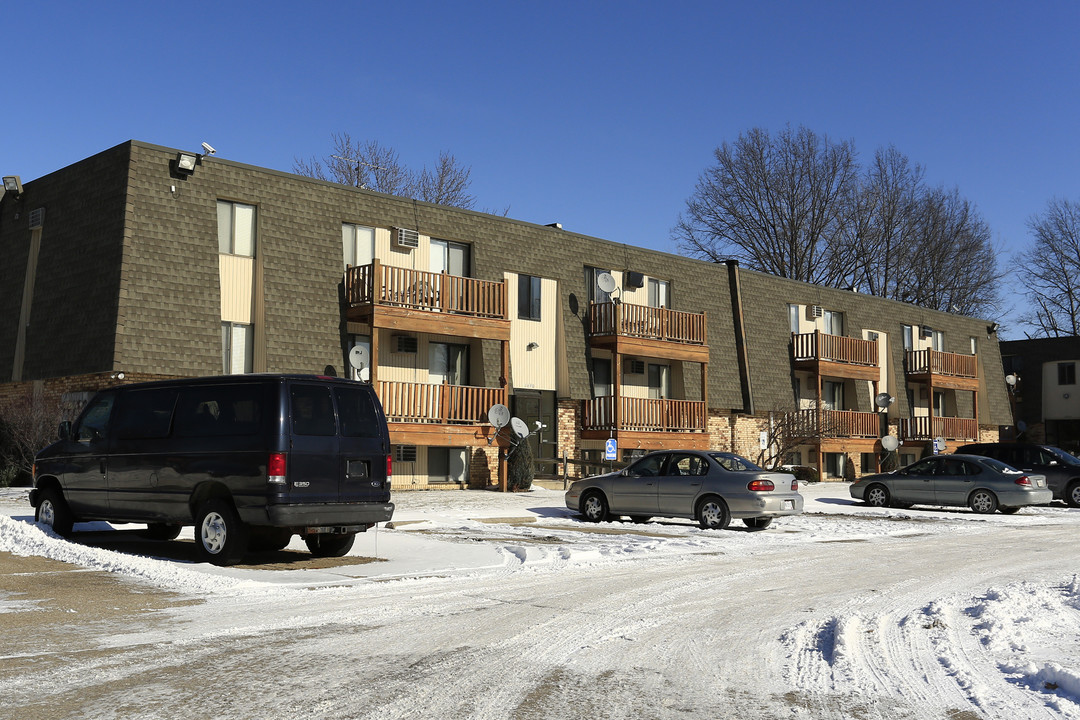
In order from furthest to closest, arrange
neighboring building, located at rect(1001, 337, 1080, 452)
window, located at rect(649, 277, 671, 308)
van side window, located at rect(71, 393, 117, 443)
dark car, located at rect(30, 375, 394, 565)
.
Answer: neighboring building, located at rect(1001, 337, 1080, 452) < window, located at rect(649, 277, 671, 308) < van side window, located at rect(71, 393, 117, 443) < dark car, located at rect(30, 375, 394, 565)

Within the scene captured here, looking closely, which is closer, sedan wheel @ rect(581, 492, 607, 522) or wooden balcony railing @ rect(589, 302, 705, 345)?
sedan wheel @ rect(581, 492, 607, 522)

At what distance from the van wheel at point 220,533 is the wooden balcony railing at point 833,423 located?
27.5 meters

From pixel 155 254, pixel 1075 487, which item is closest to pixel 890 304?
pixel 1075 487

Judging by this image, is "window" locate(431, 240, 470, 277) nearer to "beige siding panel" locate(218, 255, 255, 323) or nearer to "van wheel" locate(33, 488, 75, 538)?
"beige siding panel" locate(218, 255, 255, 323)

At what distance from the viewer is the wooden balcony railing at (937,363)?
46.4 m

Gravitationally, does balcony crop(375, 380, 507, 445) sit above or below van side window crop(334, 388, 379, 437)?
above

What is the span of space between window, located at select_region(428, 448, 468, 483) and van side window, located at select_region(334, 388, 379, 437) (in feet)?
50.1

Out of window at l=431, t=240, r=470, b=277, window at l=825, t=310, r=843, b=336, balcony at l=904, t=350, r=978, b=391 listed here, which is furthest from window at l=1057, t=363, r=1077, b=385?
window at l=431, t=240, r=470, b=277

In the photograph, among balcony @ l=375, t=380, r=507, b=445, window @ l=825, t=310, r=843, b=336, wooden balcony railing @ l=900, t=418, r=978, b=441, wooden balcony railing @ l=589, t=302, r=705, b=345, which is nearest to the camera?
→ balcony @ l=375, t=380, r=507, b=445

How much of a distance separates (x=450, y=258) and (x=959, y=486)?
14232mm

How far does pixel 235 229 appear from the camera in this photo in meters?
24.8

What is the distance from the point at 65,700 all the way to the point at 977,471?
75.5ft

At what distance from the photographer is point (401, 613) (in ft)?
30.1

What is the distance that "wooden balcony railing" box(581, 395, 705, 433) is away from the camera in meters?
31.6
